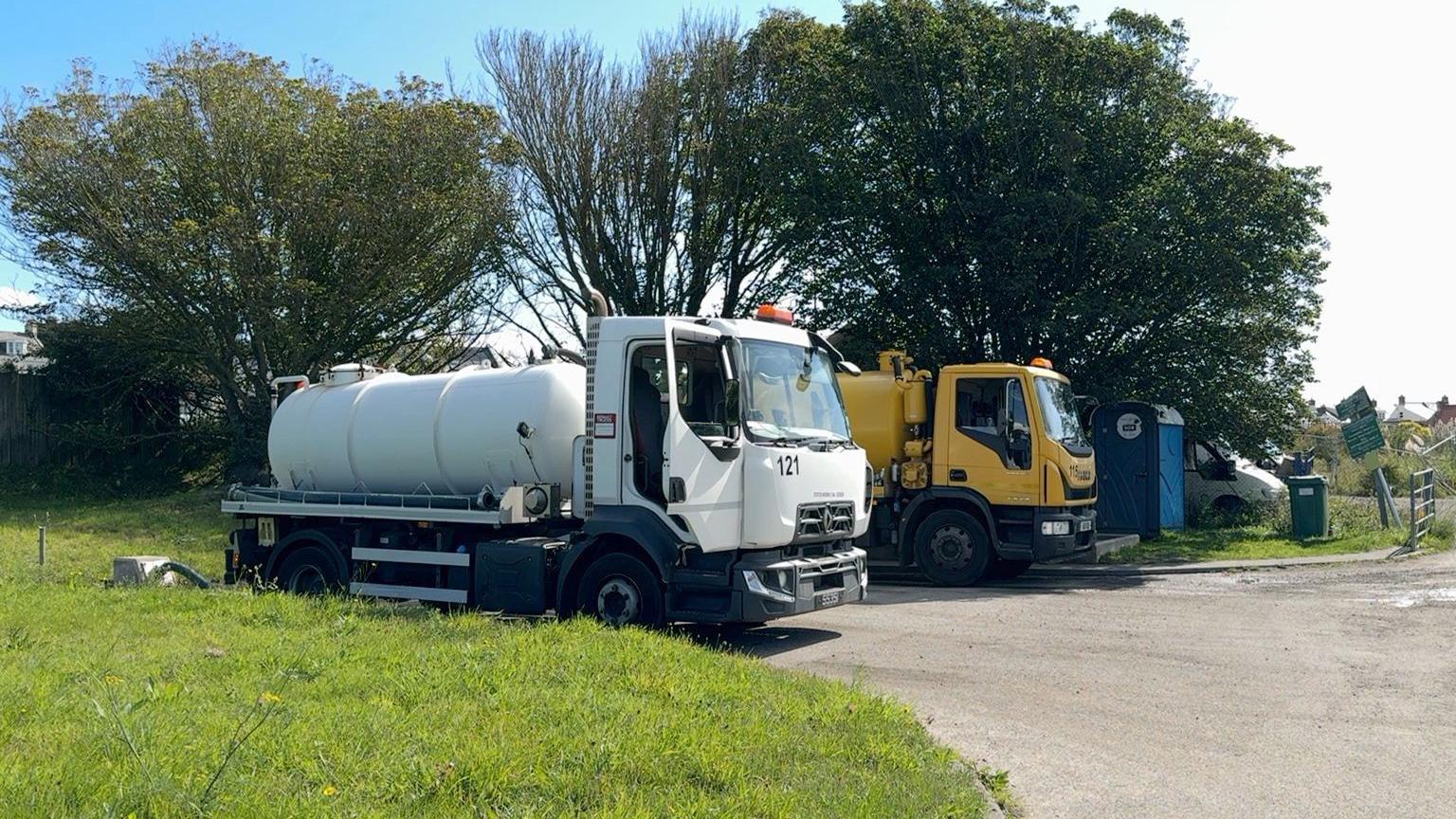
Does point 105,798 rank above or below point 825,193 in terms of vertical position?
below

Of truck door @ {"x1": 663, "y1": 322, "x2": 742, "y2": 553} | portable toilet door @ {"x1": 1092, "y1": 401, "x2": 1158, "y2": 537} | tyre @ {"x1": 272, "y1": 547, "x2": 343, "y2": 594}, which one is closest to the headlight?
portable toilet door @ {"x1": 1092, "y1": 401, "x2": 1158, "y2": 537}

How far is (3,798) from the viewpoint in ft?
14.4

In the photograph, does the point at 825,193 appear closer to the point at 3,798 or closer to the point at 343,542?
the point at 343,542

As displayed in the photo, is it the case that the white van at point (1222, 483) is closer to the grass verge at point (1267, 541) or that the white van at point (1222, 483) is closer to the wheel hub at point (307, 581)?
the grass verge at point (1267, 541)

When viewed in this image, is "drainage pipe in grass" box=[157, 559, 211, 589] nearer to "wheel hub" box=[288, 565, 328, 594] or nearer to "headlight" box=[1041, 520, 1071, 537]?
"wheel hub" box=[288, 565, 328, 594]

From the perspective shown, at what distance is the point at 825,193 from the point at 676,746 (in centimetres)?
1824

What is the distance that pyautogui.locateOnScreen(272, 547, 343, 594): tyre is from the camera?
43.2ft

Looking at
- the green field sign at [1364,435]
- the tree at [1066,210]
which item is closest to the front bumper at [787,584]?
the tree at [1066,210]

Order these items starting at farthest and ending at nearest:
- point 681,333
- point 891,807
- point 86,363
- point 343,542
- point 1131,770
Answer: point 86,363, point 343,542, point 681,333, point 1131,770, point 891,807

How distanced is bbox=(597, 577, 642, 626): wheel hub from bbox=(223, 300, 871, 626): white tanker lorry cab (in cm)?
1

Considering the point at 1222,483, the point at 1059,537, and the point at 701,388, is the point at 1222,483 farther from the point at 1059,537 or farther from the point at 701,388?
the point at 701,388

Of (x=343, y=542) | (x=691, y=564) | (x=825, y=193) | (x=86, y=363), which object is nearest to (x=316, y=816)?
(x=691, y=564)

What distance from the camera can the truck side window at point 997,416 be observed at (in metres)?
15.5

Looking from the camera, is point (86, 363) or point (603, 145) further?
point (86, 363)
